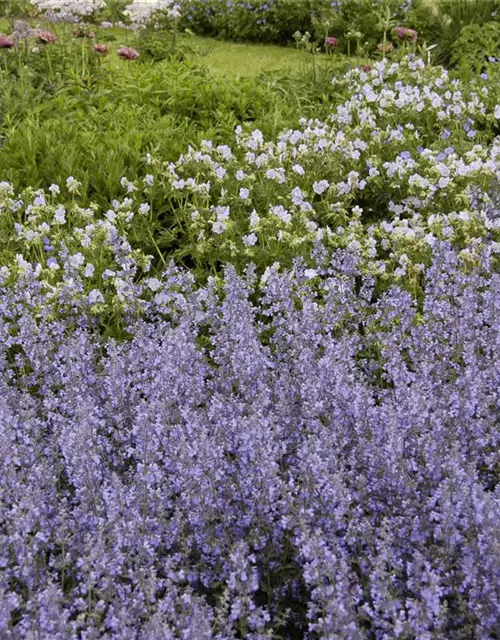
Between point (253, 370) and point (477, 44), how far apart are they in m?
6.18

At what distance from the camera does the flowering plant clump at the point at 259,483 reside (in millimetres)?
2281

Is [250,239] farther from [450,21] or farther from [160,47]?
[450,21]

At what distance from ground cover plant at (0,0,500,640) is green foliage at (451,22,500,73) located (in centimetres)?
144

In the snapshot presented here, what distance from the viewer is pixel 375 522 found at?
2654mm

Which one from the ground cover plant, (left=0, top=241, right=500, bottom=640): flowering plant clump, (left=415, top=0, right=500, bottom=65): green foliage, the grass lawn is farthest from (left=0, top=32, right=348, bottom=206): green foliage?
(left=415, top=0, right=500, bottom=65): green foliage

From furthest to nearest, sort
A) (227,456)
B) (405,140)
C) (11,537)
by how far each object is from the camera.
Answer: (405,140)
(227,456)
(11,537)

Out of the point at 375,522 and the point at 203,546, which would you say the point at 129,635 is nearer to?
the point at 203,546

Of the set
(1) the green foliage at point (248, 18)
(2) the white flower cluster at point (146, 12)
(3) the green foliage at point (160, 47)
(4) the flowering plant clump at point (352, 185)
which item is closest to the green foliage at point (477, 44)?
(4) the flowering plant clump at point (352, 185)

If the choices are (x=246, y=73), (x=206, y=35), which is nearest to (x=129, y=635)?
(x=246, y=73)

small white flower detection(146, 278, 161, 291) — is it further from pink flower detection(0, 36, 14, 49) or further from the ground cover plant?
pink flower detection(0, 36, 14, 49)

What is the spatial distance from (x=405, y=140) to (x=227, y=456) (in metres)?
2.99

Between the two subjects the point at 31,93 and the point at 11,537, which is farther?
the point at 31,93

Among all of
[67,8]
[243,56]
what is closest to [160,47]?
[67,8]

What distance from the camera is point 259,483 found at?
2600mm
